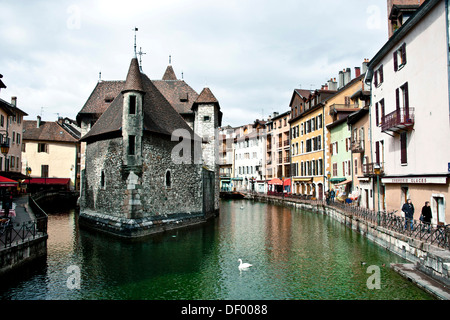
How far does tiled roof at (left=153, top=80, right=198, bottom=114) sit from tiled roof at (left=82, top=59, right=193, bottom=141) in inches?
255

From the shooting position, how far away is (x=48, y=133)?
170 feet

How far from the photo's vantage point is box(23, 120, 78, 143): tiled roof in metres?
50.8

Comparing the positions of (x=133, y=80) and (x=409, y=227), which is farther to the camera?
(x=133, y=80)

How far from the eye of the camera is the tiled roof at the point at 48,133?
50.8 meters

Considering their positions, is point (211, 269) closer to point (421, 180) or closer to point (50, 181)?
point (421, 180)

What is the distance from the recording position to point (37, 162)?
50.4 metres

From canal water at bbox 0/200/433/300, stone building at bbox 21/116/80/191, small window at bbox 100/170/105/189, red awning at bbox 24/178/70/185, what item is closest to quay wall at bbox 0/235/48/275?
canal water at bbox 0/200/433/300

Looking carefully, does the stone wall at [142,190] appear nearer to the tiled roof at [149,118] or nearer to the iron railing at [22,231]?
the tiled roof at [149,118]

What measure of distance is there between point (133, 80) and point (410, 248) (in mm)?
17222

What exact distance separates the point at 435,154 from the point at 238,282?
10.4 m

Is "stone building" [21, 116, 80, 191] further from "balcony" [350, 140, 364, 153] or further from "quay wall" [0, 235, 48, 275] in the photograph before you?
"balcony" [350, 140, 364, 153]

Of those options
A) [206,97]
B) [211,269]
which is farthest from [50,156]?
[211,269]
